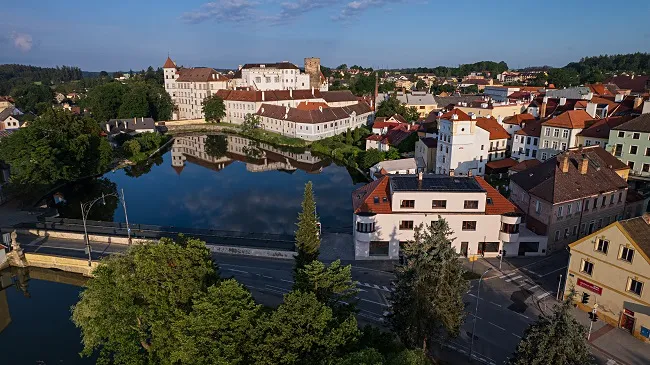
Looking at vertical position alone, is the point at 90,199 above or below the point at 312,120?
below

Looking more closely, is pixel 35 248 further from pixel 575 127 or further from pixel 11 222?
pixel 575 127

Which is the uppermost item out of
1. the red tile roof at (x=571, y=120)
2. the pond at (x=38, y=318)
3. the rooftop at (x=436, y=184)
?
the red tile roof at (x=571, y=120)

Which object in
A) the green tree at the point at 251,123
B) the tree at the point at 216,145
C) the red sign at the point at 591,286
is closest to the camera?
the red sign at the point at 591,286

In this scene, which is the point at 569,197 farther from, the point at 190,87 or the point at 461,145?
the point at 190,87

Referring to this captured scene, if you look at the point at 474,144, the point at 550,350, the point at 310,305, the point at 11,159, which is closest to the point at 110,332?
the point at 310,305

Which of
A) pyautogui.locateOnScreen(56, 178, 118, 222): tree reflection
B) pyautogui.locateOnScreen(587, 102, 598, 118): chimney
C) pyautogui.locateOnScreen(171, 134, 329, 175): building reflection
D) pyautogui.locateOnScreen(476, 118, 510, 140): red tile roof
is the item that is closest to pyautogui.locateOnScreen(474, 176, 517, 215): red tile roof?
pyautogui.locateOnScreen(476, 118, 510, 140): red tile roof

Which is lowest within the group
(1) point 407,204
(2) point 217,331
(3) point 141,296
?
(3) point 141,296

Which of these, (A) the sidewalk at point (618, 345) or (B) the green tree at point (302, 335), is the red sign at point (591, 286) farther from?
(B) the green tree at point (302, 335)

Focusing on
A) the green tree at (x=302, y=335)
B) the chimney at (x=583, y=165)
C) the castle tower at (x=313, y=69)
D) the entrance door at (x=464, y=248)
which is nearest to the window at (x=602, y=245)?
the entrance door at (x=464, y=248)

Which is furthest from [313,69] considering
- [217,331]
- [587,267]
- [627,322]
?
[217,331]
